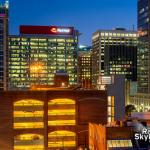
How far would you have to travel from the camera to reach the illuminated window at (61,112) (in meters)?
98.3

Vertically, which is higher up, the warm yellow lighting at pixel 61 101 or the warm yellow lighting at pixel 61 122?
the warm yellow lighting at pixel 61 101

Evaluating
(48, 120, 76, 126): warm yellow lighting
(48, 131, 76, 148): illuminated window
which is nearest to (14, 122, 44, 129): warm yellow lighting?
(48, 120, 76, 126): warm yellow lighting

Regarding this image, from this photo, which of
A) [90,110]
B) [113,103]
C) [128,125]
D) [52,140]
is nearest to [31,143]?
[52,140]

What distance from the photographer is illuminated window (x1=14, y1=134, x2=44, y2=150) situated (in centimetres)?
9600

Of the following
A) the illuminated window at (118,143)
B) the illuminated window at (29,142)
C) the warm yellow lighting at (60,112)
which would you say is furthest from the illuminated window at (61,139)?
the illuminated window at (118,143)

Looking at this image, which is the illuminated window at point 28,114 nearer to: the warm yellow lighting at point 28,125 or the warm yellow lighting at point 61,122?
the warm yellow lighting at point 28,125

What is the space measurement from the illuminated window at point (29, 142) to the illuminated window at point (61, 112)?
12.9 ft

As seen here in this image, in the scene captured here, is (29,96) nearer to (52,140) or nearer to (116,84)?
(52,140)

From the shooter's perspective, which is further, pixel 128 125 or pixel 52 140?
pixel 52 140

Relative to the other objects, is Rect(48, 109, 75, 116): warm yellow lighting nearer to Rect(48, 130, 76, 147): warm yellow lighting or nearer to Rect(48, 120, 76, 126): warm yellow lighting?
Rect(48, 120, 76, 126): warm yellow lighting

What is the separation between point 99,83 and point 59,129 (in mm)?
19228

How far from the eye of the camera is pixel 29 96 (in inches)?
3809

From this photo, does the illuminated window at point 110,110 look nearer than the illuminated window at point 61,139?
No

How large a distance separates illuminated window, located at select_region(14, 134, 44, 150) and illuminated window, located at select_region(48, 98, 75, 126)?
12.9 ft
